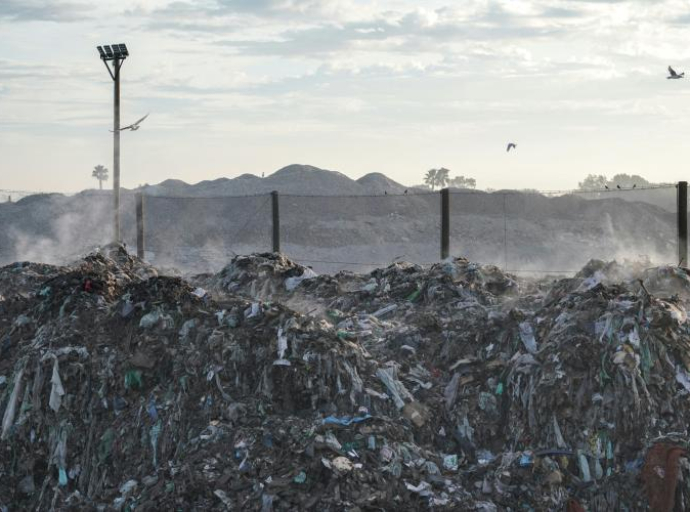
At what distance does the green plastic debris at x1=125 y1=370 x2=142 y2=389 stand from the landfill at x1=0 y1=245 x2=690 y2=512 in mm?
19

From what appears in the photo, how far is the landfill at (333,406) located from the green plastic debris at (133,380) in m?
0.02

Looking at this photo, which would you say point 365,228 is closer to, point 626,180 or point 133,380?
point 133,380

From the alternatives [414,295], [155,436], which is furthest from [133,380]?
[414,295]

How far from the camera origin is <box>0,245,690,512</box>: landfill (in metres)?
6.43

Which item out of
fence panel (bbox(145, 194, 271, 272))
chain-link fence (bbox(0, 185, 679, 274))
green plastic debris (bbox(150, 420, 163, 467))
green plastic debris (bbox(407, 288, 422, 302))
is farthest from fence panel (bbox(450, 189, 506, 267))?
green plastic debris (bbox(150, 420, 163, 467))

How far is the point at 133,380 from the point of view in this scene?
311 inches

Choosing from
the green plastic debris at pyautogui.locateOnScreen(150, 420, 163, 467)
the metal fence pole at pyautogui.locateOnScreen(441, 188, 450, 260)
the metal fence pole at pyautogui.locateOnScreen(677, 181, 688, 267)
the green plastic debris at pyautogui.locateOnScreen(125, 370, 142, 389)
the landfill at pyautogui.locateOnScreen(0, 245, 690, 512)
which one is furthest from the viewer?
the metal fence pole at pyautogui.locateOnScreen(441, 188, 450, 260)

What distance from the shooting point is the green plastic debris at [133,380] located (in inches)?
311

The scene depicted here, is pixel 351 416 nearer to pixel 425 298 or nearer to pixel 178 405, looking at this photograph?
pixel 178 405

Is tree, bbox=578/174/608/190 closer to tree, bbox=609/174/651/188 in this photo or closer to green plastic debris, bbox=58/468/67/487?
tree, bbox=609/174/651/188

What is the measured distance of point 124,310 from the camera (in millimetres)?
8758

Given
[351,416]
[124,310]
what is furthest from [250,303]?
[351,416]

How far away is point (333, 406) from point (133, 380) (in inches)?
76.9

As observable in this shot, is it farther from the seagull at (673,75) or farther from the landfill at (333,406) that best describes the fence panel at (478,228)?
the landfill at (333,406)
